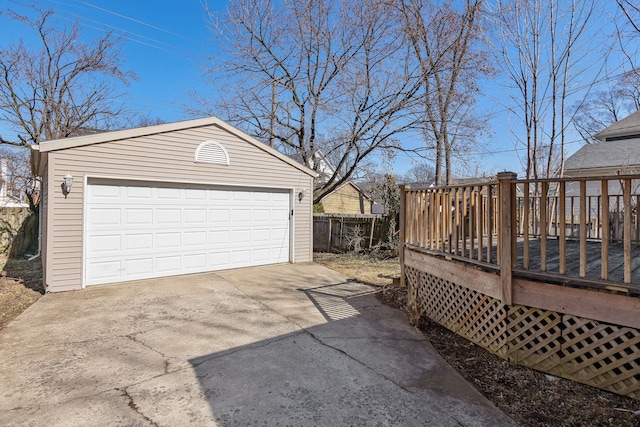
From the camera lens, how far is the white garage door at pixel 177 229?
6152 millimetres

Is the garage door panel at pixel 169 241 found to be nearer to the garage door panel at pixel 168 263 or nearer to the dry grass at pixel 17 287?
the garage door panel at pixel 168 263

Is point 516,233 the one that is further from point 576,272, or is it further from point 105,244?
point 105,244

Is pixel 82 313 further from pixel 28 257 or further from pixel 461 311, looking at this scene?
pixel 28 257

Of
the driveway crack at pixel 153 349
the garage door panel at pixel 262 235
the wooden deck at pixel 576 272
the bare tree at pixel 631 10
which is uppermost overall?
the bare tree at pixel 631 10

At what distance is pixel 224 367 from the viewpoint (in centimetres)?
305

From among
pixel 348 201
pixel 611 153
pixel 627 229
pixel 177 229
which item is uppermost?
pixel 611 153

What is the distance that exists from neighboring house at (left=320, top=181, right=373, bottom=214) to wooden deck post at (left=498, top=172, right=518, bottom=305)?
16924 mm

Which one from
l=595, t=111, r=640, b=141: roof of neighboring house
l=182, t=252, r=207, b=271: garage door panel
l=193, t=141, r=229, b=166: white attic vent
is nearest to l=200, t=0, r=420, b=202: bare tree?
l=193, t=141, r=229, b=166: white attic vent

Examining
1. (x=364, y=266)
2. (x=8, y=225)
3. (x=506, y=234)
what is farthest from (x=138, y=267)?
(x=8, y=225)

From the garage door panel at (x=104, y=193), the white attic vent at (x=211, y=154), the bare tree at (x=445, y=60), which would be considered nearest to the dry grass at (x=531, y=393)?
the white attic vent at (x=211, y=154)

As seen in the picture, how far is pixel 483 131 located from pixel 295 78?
6.07 m

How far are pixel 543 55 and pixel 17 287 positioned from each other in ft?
34.6

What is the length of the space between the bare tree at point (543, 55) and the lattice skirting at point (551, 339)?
474 centimetres

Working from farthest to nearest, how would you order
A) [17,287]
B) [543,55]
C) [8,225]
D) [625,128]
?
[625,128], [8,225], [543,55], [17,287]
